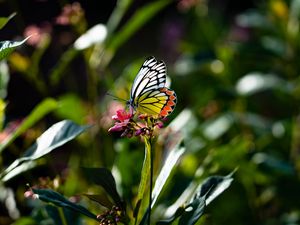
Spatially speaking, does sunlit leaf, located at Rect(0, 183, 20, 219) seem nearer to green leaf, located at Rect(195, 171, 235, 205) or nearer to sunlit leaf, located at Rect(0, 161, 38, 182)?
sunlit leaf, located at Rect(0, 161, 38, 182)

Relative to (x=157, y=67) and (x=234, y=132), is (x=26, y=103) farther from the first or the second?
(x=157, y=67)

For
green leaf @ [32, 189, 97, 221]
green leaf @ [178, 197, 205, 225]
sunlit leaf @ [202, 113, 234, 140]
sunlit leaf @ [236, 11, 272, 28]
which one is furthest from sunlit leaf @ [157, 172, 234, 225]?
sunlit leaf @ [236, 11, 272, 28]

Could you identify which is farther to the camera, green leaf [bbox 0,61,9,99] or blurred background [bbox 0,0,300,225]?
blurred background [bbox 0,0,300,225]

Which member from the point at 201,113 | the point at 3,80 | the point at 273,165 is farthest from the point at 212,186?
the point at 201,113

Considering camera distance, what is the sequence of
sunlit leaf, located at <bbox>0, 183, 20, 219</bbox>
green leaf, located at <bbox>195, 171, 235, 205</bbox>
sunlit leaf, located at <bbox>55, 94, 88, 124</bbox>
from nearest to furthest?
1. green leaf, located at <bbox>195, 171, 235, 205</bbox>
2. sunlit leaf, located at <bbox>0, 183, 20, 219</bbox>
3. sunlit leaf, located at <bbox>55, 94, 88, 124</bbox>

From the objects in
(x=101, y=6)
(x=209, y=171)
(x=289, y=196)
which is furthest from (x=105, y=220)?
(x=101, y=6)

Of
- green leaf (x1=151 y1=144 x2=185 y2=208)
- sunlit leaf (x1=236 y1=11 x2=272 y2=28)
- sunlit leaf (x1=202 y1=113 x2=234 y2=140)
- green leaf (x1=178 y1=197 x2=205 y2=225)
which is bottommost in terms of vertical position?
sunlit leaf (x1=202 y1=113 x2=234 y2=140)

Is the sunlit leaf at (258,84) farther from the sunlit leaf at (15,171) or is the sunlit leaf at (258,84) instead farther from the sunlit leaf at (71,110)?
the sunlit leaf at (15,171)

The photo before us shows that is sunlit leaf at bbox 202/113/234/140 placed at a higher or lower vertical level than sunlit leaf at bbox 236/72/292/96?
lower

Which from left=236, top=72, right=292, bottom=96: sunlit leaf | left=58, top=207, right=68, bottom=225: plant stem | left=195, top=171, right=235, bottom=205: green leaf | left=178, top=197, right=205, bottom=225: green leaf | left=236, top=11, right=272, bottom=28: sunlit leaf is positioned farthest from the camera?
left=236, top=11, right=272, bottom=28: sunlit leaf
